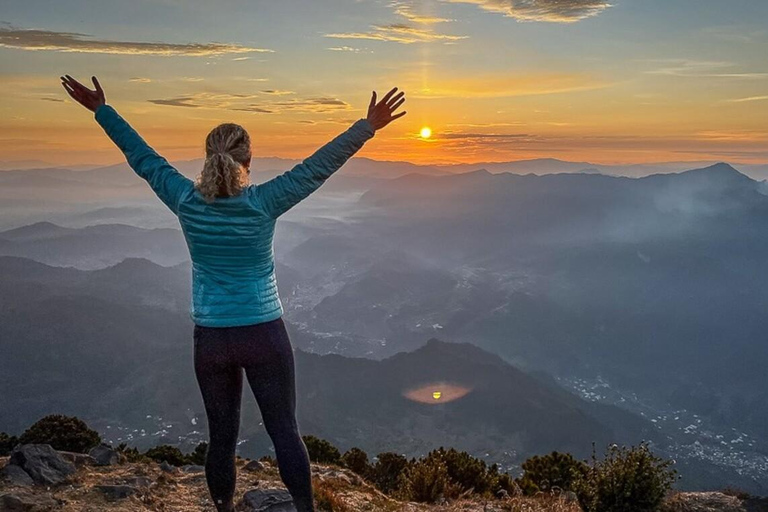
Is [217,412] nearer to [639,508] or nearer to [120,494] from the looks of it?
[120,494]

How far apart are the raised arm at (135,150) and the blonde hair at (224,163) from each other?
0.31 meters

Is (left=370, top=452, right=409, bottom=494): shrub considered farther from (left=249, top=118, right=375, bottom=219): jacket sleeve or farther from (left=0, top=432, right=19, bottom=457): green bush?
(left=249, top=118, right=375, bottom=219): jacket sleeve

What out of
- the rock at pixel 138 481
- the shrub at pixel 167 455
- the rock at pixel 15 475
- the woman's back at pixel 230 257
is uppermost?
the woman's back at pixel 230 257

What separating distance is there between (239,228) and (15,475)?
620 centimetres

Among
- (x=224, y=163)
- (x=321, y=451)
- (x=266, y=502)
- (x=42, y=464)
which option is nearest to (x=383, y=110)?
(x=224, y=163)

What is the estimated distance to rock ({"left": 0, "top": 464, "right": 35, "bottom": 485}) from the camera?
7.48 meters

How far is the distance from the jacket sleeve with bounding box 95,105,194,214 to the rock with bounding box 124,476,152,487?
18.2ft

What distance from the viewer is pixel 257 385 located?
4.32 m

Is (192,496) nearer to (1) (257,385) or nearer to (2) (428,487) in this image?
(2) (428,487)

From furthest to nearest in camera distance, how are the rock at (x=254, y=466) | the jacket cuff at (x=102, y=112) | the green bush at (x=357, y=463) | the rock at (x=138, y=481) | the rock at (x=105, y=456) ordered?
1. the green bush at (x=357, y=463)
2. the rock at (x=254, y=466)
3. the rock at (x=105, y=456)
4. the rock at (x=138, y=481)
5. the jacket cuff at (x=102, y=112)

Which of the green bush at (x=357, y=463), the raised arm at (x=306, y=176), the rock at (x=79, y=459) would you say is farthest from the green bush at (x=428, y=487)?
the raised arm at (x=306, y=176)

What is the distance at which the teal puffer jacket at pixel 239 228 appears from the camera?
397 cm

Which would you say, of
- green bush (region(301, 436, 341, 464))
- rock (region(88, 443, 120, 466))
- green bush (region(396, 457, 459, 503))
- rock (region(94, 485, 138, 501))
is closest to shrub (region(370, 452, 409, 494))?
green bush (region(301, 436, 341, 464))

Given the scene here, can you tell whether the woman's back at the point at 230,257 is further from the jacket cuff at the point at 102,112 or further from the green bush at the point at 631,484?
the green bush at the point at 631,484
